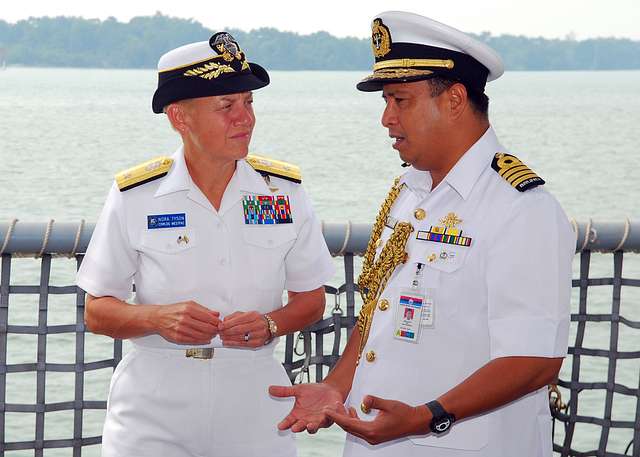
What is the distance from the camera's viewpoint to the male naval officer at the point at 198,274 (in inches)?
117

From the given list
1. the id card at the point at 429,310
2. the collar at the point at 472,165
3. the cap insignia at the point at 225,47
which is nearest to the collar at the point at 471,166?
the collar at the point at 472,165

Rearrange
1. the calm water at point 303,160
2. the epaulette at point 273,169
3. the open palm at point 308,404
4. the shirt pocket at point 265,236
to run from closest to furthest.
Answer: the open palm at point 308,404 → the shirt pocket at point 265,236 → the epaulette at point 273,169 → the calm water at point 303,160

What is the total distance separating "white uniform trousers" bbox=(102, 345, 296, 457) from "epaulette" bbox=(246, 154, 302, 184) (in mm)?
526

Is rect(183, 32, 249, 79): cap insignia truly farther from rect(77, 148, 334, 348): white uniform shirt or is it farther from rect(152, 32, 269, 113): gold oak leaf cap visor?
rect(77, 148, 334, 348): white uniform shirt

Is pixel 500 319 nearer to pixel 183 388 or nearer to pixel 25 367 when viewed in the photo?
pixel 183 388

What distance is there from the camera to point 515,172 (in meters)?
2.34

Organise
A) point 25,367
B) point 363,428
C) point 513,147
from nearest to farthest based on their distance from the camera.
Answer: point 363,428 → point 25,367 → point 513,147

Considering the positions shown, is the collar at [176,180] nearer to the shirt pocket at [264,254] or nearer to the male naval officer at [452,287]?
the shirt pocket at [264,254]

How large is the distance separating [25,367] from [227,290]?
1.10 meters

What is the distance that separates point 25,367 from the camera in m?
3.76

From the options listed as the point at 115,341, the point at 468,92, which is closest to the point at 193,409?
the point at 115,341

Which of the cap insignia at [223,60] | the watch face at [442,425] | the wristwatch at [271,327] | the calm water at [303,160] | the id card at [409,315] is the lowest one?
the calm water at [303,160]

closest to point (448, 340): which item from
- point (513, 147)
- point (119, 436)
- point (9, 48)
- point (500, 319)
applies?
point (500, 319)

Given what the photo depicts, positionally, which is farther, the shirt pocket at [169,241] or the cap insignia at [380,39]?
the shirt pocket at [169,241]
